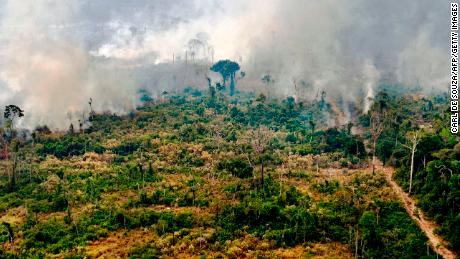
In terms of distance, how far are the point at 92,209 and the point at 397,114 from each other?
76768 millimetres

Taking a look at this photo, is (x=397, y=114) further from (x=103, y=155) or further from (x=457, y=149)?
(x=103, y=155)

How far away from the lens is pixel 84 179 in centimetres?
7962

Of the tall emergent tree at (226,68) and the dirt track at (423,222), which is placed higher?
the tall emergent tree at (226,68)

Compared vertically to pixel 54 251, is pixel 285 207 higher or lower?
higher

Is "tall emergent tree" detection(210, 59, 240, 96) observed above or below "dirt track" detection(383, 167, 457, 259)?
above

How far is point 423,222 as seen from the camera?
57438 millimetres

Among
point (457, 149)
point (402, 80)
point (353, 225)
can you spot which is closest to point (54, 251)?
point (353, 225)

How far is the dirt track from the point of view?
50078mm

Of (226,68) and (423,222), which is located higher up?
(226,68)

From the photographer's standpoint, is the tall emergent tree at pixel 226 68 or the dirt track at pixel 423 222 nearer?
the dirt track at pixel 423 222

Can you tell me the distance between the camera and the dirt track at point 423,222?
50078 mm

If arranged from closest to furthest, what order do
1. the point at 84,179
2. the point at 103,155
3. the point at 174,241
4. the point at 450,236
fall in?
1. the point at 450,236
2. the point at 174,241
3. the point at 84,179
4. the point at 103,155

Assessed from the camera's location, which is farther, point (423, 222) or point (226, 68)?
point (226, 68)

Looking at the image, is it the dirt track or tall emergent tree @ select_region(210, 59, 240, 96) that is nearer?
the dirt track
